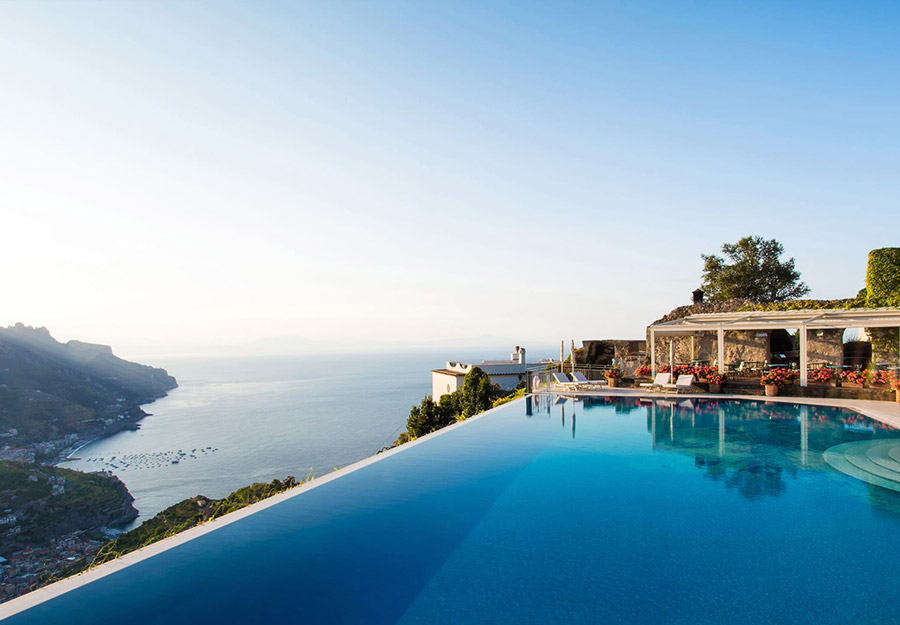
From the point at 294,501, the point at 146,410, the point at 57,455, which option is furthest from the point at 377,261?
the point at 146,410

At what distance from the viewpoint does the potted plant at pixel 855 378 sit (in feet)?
45.0

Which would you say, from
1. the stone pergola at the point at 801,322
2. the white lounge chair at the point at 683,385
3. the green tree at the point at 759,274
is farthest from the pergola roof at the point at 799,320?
the green tree at the point at 759,274

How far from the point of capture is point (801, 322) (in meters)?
14.3

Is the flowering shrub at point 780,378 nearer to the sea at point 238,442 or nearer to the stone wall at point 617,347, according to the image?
the stone wall at point 617,347

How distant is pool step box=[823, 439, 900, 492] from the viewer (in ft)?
24.0

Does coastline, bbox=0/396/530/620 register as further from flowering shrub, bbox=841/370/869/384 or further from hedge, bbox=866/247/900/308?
hedge, bbox=866/247/900/308

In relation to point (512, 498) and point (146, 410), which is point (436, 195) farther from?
point (146, 410)

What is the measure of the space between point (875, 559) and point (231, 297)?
63380mm

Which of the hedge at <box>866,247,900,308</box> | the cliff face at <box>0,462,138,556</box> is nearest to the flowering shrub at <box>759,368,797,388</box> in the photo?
the hedge at <box>866,247,900,308</box>

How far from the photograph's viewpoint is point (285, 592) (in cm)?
410

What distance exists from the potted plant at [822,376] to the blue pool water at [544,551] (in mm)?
6908

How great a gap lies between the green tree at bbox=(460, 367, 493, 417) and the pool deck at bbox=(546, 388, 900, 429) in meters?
2.44

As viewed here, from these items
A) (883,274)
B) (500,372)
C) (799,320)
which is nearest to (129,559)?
(799,320)

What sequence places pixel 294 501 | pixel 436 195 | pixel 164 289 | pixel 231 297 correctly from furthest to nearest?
pixel 231 297 → pixel 164 289 → pixel 436 195 → pixel 294 501
